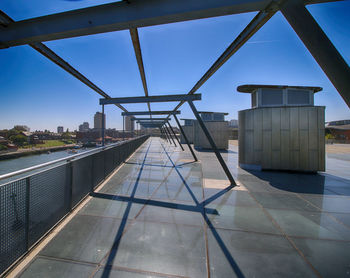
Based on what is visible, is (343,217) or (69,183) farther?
(69,183)

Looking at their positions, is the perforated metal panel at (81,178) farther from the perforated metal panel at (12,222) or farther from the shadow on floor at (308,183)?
the shadow on floor at (308,183)

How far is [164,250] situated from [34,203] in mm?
2281

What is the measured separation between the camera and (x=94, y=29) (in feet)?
7.73

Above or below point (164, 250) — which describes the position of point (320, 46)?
above

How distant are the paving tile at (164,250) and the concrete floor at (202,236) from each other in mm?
14

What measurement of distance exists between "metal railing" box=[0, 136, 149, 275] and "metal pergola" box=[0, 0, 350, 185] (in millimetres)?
2262

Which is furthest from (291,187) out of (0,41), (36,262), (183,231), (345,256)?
(0,41)

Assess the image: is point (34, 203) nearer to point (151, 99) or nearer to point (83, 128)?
point (151, 99)

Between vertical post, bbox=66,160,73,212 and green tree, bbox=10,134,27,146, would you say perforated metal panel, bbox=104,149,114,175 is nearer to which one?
vertical post, bbox=66,160,73,212

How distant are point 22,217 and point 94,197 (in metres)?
2.12

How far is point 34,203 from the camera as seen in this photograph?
242 cm

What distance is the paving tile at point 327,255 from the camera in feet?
6.47

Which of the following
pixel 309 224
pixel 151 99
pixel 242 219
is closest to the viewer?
pixel 309 224

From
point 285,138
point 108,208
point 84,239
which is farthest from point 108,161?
point 285,138
